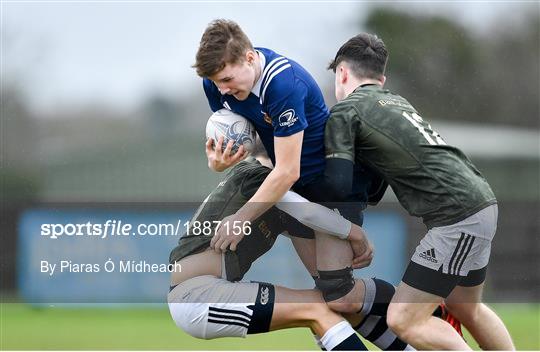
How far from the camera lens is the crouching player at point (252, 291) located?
512 cm

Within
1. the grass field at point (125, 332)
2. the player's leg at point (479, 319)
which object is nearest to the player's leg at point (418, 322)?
the player's leg at point (479, 319)

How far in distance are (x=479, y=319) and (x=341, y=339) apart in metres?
0.93

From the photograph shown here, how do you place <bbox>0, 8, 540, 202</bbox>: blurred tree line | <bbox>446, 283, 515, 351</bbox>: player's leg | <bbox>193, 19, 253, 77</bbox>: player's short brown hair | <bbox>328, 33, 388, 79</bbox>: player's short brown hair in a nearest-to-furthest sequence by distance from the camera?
<bbox>193, 19, 253, 77</bbox>: player's short brown hair < <bbox>328, 33, 388, 79</bbox>: player's short brown hair < <bbox>446, 283, 515, 351</bbox>: player's leg < <bbox>0, 8, 540, 202</bbox>: blurred tree line

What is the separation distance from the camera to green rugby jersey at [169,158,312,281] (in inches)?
211

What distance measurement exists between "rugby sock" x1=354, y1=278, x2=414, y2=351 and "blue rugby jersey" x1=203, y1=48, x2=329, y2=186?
71 cm

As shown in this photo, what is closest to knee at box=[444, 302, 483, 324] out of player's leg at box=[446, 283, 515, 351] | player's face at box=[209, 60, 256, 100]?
player's leg at box=[446, 283, 515, 351]

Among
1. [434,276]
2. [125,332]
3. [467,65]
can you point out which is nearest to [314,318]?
[434,276]

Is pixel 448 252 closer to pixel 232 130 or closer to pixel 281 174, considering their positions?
pixel 281 174

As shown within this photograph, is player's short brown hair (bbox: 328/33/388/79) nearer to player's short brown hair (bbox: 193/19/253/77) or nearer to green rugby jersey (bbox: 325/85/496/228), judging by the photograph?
green rugby jersey (bbox: 325/85/496/228)

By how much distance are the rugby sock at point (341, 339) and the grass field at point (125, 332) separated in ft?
11.3

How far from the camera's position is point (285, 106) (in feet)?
16.1

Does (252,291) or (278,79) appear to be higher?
(278,79)

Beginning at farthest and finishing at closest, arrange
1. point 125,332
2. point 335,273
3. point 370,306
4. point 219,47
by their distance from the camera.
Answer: point 125,332, point 370,306, point 335,273, point 219,47

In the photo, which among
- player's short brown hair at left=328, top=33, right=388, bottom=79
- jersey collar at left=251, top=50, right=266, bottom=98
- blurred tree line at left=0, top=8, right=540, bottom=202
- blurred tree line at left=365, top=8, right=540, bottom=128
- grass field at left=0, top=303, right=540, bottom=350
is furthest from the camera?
blurred tree line at left=365, top=8, right=540, bottom=128
